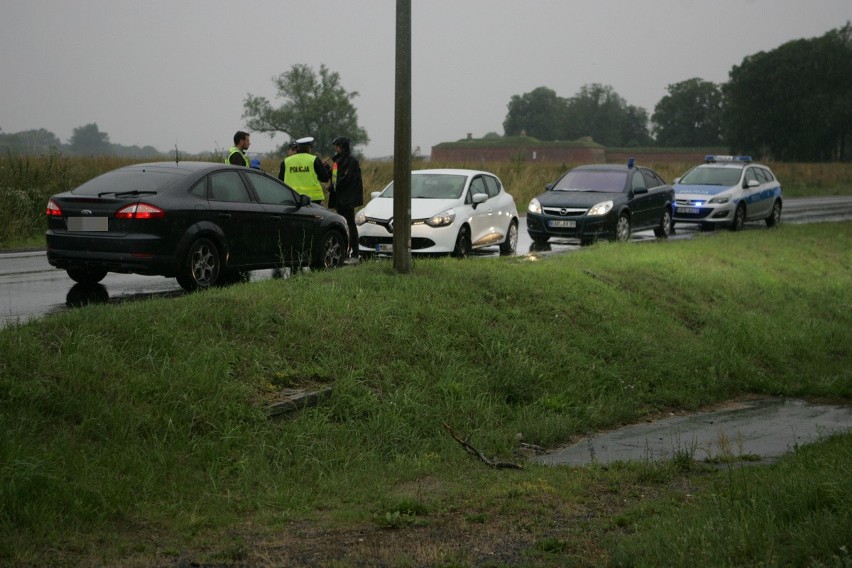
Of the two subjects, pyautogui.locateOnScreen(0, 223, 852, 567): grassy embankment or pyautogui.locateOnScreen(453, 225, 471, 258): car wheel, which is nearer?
pyautogui.locateOnScreen(0, 223, 852, 567): grassy embankment

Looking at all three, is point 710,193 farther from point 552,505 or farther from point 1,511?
point 1,511

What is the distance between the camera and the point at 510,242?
19734 mm

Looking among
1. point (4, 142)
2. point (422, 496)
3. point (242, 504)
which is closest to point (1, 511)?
point (242, 504)

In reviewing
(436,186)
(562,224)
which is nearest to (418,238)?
(436,186)

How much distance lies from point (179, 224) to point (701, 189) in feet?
61.2

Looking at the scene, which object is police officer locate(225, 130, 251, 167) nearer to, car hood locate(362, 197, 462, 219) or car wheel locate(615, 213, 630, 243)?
car hood locate(362, 197, 462, 219)

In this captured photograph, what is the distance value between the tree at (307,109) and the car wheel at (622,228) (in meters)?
89.7

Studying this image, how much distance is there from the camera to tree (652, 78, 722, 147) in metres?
142

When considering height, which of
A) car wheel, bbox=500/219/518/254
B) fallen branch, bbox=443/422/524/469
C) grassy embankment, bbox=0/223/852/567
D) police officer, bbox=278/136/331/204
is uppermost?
police officer, bbox=278/136/331/204

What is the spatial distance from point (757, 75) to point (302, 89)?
161ft

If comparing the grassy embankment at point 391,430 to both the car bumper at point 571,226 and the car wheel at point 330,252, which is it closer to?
the car wheel at point 330,252

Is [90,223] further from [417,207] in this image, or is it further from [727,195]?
[727,195]

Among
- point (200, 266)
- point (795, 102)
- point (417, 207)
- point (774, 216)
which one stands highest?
point (795, 102)

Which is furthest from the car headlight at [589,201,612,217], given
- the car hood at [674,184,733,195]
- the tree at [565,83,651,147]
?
the tree at [565,83,651,147]
